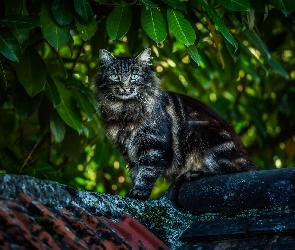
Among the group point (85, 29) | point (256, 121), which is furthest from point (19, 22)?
point (256, 121)

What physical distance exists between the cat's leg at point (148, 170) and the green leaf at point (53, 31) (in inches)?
38.8

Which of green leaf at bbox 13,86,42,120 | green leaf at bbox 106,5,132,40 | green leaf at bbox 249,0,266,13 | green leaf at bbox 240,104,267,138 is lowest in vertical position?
green leaf at bbox 240,104,267,138

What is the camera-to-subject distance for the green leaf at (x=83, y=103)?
4.08 m

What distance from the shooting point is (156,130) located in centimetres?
402

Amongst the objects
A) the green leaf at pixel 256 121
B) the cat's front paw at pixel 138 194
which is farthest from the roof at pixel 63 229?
the green leaf at pixel 256 121

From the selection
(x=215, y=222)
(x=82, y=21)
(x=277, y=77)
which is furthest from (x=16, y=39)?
(x=277, y=77)

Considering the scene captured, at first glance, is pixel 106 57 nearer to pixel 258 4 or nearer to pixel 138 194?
pixel 138 194

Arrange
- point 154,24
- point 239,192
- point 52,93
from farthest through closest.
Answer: point 52,93 < point 154,24 < point 239,192

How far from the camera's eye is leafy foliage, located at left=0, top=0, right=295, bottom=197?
3277 mm

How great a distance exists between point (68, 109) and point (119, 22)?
77 centimetres

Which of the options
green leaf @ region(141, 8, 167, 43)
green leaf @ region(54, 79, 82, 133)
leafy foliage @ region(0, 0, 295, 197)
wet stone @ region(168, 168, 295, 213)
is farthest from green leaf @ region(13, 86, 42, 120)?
wet stone @ region(168, 168, 295, 213)

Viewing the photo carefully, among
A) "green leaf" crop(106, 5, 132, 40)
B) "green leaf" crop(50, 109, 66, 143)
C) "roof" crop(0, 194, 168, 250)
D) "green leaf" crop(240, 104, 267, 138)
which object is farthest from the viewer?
"green leaf" crop(240, 104, 267, 138)

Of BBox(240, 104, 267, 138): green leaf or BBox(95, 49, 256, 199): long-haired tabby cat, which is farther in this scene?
BBox(240, 104, 267, 138): green leaf

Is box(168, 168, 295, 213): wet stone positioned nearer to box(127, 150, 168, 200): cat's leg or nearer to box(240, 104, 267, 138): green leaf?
box(127, 150, 168, 200): cat's leg
